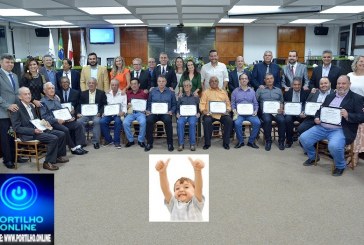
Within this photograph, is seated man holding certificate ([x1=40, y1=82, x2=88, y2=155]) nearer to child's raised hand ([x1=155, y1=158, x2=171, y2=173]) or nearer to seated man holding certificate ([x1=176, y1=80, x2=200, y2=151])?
seated man holding certificate ([x1=176, y1=80, x2=200, y2=151])

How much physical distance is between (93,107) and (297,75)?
3.67m

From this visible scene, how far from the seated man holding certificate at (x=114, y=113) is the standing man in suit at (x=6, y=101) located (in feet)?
5.00

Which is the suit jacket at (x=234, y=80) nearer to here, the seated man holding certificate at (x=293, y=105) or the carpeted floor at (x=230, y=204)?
the seated man holding certificate at (x=293, y=105)

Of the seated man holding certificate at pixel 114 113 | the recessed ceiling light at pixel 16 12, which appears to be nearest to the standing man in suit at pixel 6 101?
the seated man holding certificate at pixel 114 113

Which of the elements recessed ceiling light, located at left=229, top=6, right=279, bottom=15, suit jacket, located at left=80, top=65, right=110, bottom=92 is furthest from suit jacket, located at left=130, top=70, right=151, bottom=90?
recessed ceiling light, located at left=229, top=6, right=279, bottom=15

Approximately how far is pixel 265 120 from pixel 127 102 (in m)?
2.46

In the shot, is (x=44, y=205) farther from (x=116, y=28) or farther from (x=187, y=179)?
(x=116, y=28)

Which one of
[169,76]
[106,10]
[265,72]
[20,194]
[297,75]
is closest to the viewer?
[20,194]

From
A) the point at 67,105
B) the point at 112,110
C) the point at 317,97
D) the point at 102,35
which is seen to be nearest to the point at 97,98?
the point at 112,110

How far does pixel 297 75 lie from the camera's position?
19.8 feet

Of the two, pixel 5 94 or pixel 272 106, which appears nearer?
pixel 5 94

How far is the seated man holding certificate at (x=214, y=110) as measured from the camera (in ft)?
18.6

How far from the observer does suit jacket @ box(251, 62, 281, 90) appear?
6105 millimetres

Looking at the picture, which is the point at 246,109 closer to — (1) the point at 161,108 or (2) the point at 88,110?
(1) the point at 161,108
